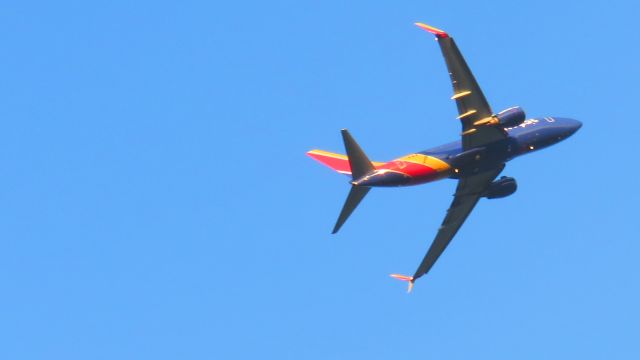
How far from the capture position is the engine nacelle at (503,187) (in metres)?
141

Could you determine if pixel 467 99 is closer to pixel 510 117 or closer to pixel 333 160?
pixel 510 117

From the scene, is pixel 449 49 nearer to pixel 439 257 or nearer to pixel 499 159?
pixel 499 159

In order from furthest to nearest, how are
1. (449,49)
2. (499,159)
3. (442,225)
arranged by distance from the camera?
(442,225)
(499,159)
(449,49)

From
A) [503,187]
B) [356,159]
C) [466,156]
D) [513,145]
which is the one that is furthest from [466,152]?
[356,159]

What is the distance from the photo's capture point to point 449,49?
416ft

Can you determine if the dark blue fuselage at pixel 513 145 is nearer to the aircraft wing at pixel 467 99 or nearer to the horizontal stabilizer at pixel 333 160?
the aircraft wing at pixel 467 99

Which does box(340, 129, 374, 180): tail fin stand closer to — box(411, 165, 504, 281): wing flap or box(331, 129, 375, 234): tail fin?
box(331, 129, 375, 234): tail fin

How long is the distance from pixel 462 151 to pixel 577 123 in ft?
39.2

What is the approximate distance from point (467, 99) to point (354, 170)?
36.0 feet

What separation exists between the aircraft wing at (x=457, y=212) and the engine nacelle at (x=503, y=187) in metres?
0.58

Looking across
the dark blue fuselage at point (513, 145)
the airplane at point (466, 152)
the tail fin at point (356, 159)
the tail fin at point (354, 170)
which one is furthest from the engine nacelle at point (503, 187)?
the tail fin at point (356, 159)

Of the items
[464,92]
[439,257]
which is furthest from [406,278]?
[464,92]

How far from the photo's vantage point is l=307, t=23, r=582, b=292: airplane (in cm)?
12938

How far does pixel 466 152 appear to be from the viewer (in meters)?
134
